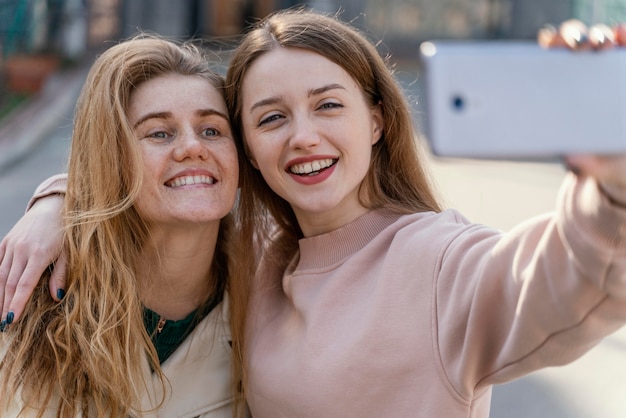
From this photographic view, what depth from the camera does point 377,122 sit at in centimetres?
262

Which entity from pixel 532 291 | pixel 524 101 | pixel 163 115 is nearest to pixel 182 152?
pixel 163 115

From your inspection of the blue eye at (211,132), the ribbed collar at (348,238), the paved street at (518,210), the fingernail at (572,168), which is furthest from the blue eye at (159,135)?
the fingernail at (572,168)

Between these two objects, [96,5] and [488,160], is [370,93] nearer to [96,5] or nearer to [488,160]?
[488,160]

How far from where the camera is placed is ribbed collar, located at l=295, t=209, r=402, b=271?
7.90ft

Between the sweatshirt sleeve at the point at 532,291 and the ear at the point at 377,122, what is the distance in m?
0.67

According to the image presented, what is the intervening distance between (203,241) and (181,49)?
0.63 metres

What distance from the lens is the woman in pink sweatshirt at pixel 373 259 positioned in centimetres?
152

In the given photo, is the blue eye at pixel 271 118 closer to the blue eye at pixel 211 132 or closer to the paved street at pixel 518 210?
the blue eye at pixel 211 132

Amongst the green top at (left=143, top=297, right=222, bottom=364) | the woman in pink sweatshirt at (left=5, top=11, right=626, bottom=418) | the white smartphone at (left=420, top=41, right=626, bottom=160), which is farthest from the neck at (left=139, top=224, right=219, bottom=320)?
the white smartphone at (left=420, top=41, right=626, bottom=160)

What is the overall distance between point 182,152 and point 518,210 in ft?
16.1

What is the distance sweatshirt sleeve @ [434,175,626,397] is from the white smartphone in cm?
13

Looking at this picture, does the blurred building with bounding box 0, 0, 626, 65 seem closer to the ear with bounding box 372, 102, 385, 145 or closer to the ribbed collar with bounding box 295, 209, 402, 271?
the ear with bounding box 372, 102, 385, 145

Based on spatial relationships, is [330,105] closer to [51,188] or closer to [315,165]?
[315,165]

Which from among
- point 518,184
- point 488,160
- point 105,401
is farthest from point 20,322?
point 518,184
